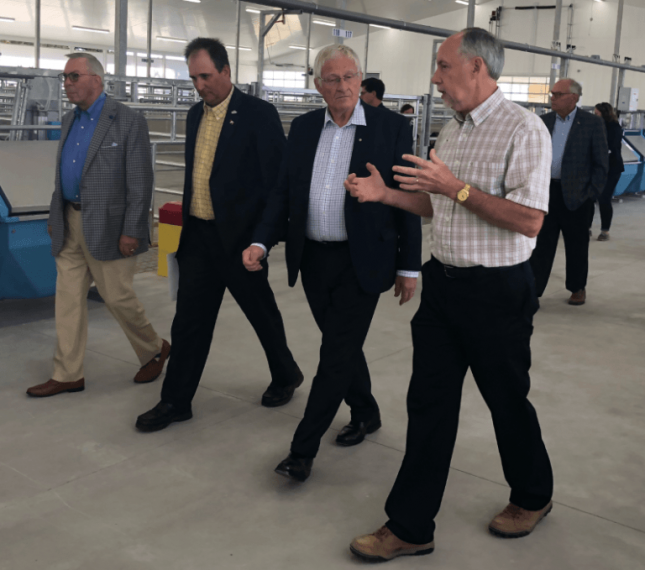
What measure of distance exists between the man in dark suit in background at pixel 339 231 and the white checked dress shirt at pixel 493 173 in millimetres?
469

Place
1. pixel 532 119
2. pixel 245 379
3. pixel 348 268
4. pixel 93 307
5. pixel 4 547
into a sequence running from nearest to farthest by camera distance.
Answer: pixel 532 119 < pixel 4 547 < pixel 348 268 < pixel 245 379 < pixel 93 307

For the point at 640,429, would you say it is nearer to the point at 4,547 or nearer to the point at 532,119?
the point at 532,119

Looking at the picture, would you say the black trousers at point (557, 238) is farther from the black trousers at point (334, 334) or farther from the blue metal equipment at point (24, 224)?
the blue metal equipment at point (24, 224)

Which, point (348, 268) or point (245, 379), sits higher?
point (348, 268)

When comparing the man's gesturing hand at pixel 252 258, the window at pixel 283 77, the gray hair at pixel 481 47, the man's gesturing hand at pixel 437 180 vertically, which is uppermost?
the window at pixel 283 77

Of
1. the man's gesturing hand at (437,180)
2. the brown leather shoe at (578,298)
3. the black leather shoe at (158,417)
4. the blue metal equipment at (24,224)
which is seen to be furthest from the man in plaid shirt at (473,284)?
the brown leather shoe at (578,298)

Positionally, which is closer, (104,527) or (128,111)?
(104,527)

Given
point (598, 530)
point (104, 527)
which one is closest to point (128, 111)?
point (104, 527)

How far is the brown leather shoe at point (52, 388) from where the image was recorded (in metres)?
3.49

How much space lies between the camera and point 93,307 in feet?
16.8

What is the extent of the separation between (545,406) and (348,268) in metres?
1.49

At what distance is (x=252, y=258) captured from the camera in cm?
270

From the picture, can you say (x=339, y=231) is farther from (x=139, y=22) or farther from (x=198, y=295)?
(x=139, y=22)

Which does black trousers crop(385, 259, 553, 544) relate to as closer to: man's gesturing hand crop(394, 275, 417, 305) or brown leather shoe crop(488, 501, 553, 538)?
brown leather shoe crop(488, 501, 553, 538)
